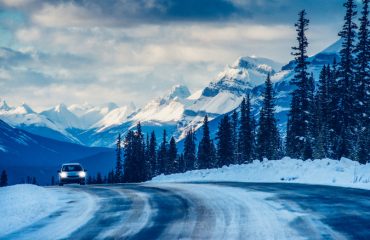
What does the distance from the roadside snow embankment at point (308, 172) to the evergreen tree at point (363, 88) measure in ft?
80.4

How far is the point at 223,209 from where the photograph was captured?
13.9 meters

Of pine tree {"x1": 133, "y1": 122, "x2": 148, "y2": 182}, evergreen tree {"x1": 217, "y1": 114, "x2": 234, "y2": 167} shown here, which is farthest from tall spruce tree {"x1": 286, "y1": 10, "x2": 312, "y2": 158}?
pine tree {"x1": 133, "y1": 122, "x2": 148, "y2": 182}

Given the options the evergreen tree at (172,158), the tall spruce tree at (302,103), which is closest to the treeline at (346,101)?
the tall spruce tree at (302,103)

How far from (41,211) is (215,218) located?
5.40 metres

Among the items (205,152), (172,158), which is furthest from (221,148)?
(172,158)

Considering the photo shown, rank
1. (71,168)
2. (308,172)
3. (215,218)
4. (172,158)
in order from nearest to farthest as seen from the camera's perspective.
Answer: (215,218) → (308,172) → (71,168) → (172,158)

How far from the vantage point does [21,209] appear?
48.1ft

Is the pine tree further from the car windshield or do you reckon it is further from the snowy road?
the snowy road

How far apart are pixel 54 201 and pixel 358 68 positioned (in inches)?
1745

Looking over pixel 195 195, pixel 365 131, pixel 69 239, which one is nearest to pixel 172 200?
pixel 195 195

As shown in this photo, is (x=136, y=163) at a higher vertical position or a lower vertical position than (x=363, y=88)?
lower

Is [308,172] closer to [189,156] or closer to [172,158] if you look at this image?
[172,158]

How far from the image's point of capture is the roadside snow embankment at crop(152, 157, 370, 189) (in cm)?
2409

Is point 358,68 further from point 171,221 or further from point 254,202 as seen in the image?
point 171,221
